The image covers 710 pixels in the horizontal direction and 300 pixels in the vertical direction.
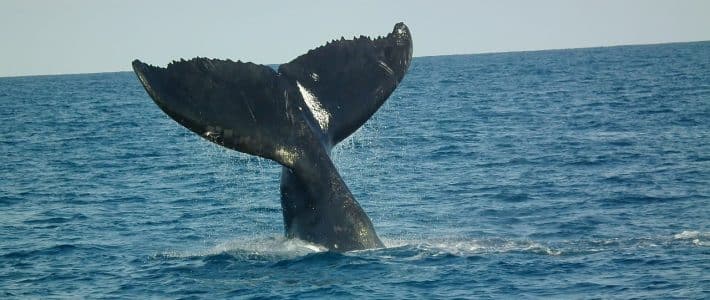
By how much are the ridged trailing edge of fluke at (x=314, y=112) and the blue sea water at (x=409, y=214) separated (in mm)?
436

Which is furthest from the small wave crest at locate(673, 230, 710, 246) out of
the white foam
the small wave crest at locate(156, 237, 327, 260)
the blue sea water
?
the white foam

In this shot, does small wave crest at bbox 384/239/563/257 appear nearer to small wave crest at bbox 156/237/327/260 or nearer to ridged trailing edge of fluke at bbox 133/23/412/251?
small wave crest at bbox 156/237/327/260

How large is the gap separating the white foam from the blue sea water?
2.16 ft

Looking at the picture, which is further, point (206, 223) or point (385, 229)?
point (206, 223)

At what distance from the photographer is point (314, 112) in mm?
11352

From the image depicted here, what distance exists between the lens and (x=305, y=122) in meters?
11.1

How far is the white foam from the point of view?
37.2ft

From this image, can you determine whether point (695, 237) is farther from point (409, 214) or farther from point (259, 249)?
point (259, 249)

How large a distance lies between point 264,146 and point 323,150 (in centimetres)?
75

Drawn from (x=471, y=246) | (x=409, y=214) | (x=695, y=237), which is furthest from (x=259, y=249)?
(x=695, y=237)

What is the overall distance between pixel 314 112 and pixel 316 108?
5cm

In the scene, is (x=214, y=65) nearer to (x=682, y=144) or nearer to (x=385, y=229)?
(x=385, y=229)

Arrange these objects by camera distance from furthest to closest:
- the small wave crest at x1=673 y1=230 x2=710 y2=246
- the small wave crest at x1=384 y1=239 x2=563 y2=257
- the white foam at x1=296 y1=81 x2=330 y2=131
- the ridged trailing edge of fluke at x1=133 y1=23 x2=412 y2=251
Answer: the small wave crest at x1=673 y1=230 x2=710 y2=246, the small wave crest at x1=384 y1=239 x2=563 y2=257, the white foam at x1=296 y1=81 x2=330 y2=131, the ridged trailing edge of fluke at x1=133 y1=23 x2=412 y2=251

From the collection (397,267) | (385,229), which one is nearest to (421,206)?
(385,229)
